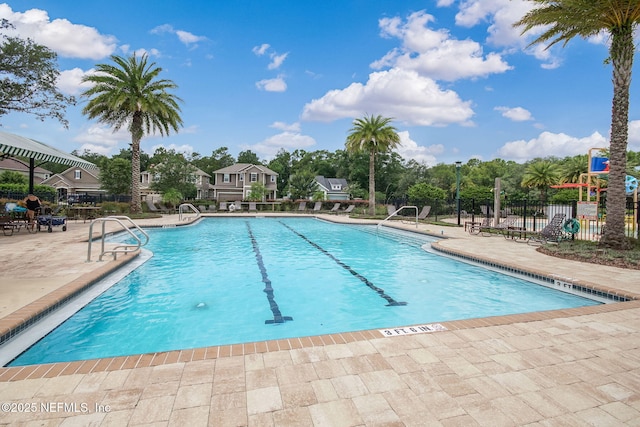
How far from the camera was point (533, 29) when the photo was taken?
10469mm

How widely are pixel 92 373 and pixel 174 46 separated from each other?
20943mm

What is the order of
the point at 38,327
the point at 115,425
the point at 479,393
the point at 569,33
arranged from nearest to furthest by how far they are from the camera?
1. the point at 115,425
2. the point at 479,393
3. the point at 38,327
4. the point at 569,33

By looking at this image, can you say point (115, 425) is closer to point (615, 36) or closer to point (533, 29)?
point (615, 36)

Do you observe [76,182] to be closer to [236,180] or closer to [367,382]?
[236,180]

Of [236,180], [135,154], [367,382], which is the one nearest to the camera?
[367,382]

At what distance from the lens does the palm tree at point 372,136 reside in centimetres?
2611

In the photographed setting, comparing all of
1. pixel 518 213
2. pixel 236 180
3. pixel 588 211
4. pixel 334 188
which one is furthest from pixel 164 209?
pixel 334 188

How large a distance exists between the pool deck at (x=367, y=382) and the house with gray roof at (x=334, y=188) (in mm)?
48739

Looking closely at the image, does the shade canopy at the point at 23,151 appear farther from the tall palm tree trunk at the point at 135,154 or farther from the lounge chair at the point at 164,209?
the lounge chair at the point at 164,209

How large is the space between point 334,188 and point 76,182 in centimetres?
3567

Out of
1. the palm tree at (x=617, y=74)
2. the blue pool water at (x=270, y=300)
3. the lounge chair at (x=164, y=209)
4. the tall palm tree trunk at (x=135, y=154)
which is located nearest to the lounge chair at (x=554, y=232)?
the palm tree at (x=617, y=74)

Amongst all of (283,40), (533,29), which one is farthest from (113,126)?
(533,29)

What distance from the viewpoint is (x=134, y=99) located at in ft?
65.6

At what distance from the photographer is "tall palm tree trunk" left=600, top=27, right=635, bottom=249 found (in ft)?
28.0
